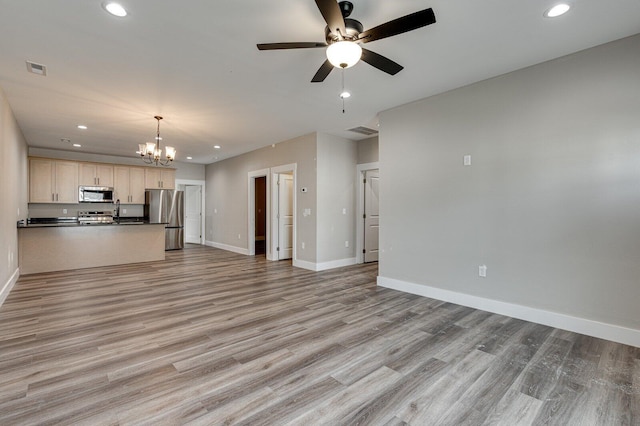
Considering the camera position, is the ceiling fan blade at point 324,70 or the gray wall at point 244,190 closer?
the ceiling fan blade at point 324,70

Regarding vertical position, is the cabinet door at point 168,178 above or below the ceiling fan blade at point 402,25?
below

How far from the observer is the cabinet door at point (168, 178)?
8.61 meters

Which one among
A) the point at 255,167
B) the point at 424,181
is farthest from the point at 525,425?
the point at 255,167

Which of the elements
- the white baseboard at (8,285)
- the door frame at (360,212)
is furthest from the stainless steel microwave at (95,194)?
the door frame at (360,212)

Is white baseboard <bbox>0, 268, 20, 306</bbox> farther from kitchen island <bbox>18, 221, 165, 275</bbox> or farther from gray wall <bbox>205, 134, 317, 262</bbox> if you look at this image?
gray wall <bbox>205, 134, 317, 262</bbox>

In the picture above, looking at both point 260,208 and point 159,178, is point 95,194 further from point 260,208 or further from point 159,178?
point 260,208

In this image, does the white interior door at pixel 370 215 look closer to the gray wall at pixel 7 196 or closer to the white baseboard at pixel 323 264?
the white baseboard at pixel 323 264

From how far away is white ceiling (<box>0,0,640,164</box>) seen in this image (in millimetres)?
2270

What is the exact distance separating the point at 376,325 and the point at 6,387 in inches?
113

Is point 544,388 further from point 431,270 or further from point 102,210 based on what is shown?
point 102,210

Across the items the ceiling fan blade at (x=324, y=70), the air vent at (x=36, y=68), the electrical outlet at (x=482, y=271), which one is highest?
the air vent at (x=36, y=68)

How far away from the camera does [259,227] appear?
30.9ft

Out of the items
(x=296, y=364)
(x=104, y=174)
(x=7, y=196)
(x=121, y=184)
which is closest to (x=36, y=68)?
(x=7, y=196)

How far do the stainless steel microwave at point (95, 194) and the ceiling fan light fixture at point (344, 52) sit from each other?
7909 mm
